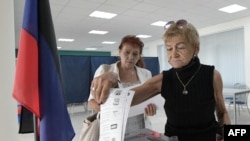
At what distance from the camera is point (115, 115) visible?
53cm

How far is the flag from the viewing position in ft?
3.03

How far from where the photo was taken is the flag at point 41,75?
3.03 ft

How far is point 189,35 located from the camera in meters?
0.66

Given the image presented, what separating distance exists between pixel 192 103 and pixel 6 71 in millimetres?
2085

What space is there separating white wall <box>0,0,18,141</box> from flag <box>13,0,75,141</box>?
1.44 meters

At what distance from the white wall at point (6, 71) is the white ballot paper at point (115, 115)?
78.5 inches

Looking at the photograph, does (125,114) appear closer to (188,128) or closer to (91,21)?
(188,128)

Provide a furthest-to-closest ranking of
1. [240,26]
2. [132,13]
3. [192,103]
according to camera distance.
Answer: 1. [240,26]
2. [132,13]
3. [192,103]

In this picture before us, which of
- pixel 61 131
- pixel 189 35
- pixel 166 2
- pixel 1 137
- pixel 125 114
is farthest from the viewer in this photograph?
pixel 166 2

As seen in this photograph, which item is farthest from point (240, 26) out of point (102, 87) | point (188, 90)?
point (102, 87)

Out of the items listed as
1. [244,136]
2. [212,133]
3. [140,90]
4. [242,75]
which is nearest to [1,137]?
[140,90]

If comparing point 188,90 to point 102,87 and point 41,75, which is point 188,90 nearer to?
point 102,87

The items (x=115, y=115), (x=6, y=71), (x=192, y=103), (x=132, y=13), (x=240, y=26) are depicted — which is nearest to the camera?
(x=115, y=115)

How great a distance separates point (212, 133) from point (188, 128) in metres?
0.08
